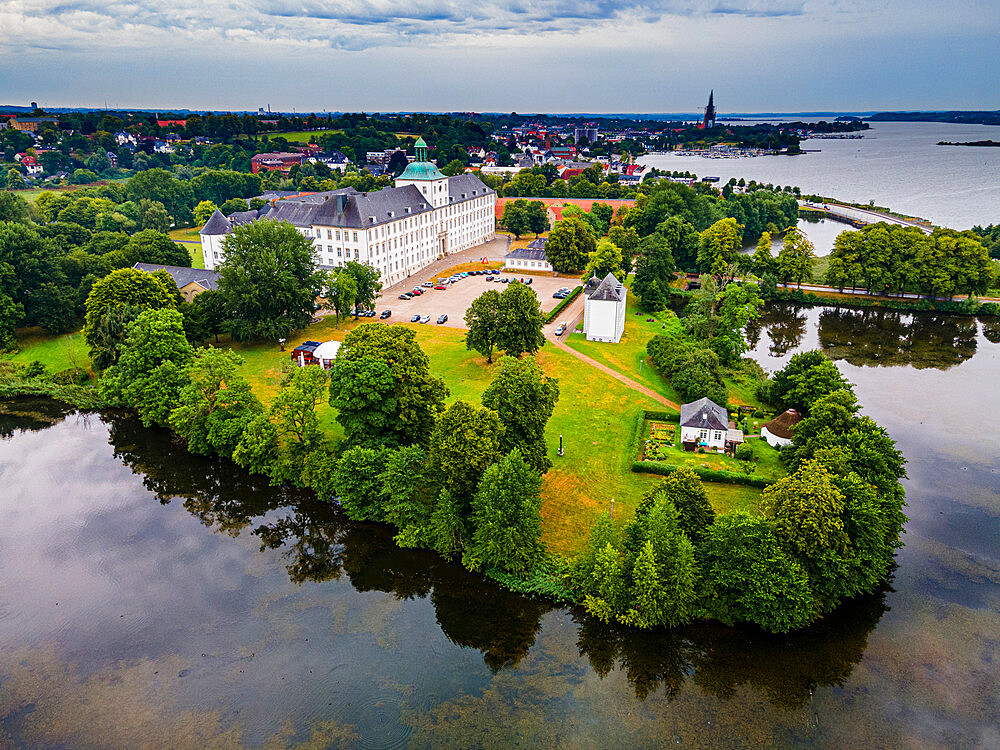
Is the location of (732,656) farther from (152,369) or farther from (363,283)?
(363,283)

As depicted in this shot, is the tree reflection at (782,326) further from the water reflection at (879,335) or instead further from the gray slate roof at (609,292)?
the gray slate roof at (609,292)

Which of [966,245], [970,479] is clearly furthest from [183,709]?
[966,245]

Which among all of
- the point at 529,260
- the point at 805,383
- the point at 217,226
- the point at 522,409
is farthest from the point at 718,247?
the point at 217,226

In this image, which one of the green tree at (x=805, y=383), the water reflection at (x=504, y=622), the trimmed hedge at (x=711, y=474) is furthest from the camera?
the green tree at (x=805, y=383)

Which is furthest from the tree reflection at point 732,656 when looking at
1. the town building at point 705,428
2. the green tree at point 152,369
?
the green tree at point 152,369

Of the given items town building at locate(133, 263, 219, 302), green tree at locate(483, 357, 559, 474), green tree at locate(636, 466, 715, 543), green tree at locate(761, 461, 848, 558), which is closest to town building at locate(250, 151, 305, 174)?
town building at locate(133, 263, 219, 302)

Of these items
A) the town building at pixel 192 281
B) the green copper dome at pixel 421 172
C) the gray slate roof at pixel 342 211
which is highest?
the green copper dome at pixel 421 172

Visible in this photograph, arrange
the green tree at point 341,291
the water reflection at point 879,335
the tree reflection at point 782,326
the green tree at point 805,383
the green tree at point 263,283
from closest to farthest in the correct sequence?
the green tree at point 805,383 < the green tree at point 263,283 < the water reflection at point 879,335 < the tree reflection at point 782,326 < the green tree at point 341,291
